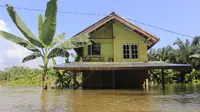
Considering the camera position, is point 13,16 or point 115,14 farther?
point 115,14

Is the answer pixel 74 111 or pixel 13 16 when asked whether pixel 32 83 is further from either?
pixel 74 111

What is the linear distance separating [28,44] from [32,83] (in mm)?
12425

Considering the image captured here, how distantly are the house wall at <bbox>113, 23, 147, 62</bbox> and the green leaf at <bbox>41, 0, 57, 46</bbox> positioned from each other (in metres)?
5.02

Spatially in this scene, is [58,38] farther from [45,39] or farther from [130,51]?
[130,51]

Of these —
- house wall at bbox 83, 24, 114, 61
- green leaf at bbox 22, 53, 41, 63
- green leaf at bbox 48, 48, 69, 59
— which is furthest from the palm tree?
green leaf at bbox 22, 53, 41, 63

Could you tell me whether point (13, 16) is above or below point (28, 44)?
above

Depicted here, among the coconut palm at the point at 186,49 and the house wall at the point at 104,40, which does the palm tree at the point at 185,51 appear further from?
the house wall at the point at 104,40

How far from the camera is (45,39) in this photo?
16203mm

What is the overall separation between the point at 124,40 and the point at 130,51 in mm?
966

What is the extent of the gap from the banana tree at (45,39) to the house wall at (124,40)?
8.15 feet

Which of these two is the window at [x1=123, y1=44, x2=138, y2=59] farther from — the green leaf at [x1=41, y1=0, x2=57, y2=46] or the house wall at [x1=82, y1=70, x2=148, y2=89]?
the green leaf at [x1=41, y1=0, x2=57, y2=46]

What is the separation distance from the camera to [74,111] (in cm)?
668

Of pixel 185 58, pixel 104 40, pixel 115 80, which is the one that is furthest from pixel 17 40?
pixel 185 58

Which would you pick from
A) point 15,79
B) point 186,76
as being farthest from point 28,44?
point 186,76
